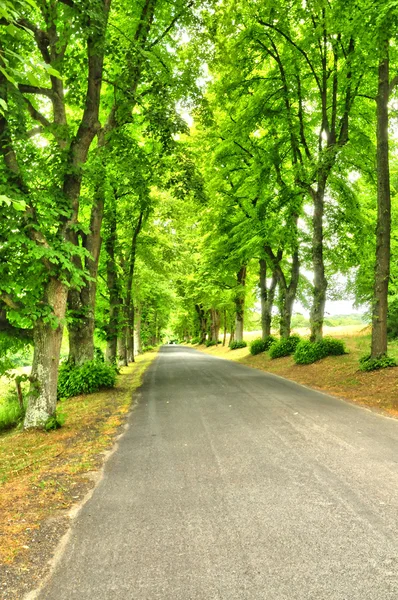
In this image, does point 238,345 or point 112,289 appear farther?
point 238,345

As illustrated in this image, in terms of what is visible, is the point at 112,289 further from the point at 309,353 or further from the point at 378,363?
the point at 378,363

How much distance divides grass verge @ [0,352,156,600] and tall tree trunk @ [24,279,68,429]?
0.38 m

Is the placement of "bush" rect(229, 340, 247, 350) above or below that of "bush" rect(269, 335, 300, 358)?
below

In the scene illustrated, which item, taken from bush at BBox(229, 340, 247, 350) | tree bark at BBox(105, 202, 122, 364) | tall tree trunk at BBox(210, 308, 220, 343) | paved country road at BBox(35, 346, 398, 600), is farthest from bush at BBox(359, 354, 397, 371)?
tall tree trunk at BBox(210, 308, 220, 343)

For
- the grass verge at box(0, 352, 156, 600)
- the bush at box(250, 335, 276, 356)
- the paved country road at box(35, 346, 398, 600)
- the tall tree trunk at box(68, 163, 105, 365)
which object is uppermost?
the tall tree trunk at box(68, 163, 105, 365)

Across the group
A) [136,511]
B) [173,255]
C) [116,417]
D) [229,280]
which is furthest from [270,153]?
[136,511]

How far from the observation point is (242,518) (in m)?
3.42

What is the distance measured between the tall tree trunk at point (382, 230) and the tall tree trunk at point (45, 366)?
8.91 metres

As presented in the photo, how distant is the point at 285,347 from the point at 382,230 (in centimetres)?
889

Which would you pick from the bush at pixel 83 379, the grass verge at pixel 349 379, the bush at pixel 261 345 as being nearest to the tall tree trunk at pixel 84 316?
the bush at pixel 83 379

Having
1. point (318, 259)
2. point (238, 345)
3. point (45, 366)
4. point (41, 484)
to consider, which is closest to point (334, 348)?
point (318, 259)

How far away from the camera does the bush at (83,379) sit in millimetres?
11031

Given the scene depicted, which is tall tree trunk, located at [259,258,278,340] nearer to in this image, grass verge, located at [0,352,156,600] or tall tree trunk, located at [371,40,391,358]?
tall tree trunk, located at [371,40,391,358]

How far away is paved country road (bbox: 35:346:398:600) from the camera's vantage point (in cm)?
257
